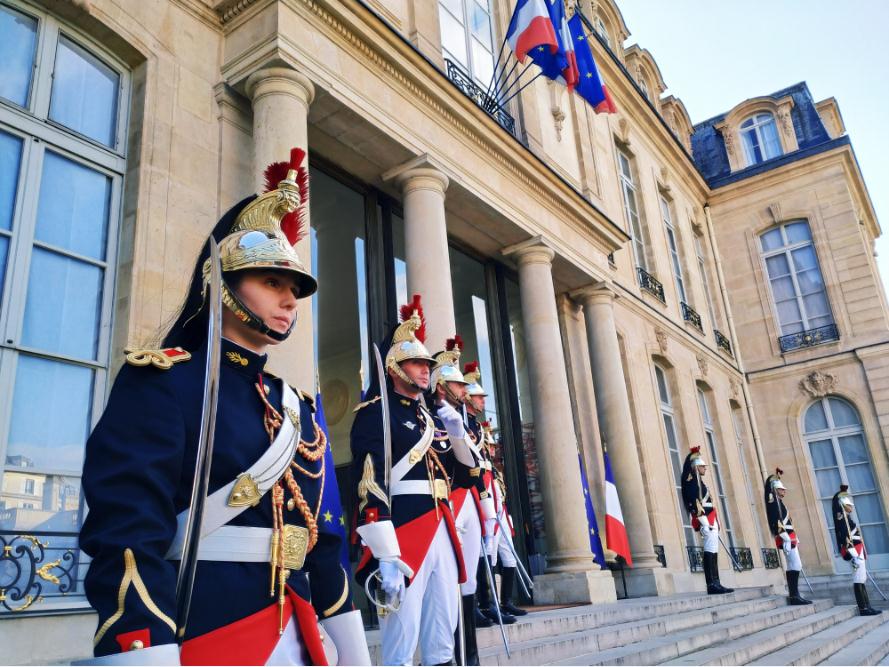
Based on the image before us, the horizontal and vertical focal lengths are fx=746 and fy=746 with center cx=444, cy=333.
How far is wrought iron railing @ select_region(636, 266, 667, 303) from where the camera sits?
1468 cm

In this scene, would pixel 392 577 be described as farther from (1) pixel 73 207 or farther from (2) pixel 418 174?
(2) pixel 418 174

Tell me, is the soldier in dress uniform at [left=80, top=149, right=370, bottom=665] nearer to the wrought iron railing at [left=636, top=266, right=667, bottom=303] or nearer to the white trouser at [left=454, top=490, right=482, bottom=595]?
the white trouser at [left=454, top=490, right=482, bottom=595]

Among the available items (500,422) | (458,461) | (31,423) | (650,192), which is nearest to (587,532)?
(500,422)

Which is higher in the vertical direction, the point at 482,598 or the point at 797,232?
the point at 797,232

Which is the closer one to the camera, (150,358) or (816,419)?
(150,358)

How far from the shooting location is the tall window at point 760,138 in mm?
21734

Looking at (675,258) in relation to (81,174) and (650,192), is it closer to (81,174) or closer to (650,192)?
(650,192)

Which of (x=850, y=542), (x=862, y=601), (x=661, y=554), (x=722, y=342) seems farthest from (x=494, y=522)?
(x=722, y=342)

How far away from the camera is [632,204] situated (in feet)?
52.1

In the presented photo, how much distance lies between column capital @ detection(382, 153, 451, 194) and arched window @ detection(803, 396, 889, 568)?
14.9 metres

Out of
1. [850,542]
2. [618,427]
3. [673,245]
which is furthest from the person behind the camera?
[673,245]

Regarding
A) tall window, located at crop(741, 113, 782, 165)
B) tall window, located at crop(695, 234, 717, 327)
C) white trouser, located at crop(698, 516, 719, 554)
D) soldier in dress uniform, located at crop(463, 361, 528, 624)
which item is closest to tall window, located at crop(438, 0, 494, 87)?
Result: soldier in dress uniform, located at crop(463, 361, 528, 624)

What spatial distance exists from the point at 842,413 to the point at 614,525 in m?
11.4

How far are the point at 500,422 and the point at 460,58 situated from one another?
4846mm
